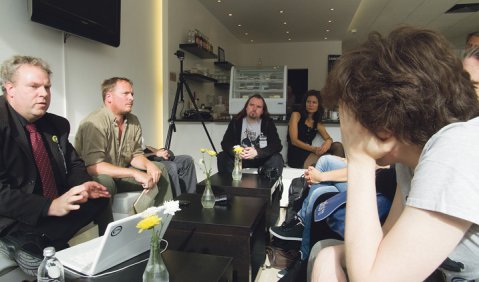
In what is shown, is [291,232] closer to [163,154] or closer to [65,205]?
[65,205]

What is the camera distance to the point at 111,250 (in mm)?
972

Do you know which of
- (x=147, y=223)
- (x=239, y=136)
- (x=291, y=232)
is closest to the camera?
(x=147, y=223)

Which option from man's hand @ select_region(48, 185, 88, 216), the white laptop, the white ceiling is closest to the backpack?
the white laptop

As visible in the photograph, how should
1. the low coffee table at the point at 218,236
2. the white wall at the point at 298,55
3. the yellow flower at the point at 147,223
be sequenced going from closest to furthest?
the yellow flower at the point at 147,223 → the low coffee table at the point at 218,236 → the white wall at the point at 298,55

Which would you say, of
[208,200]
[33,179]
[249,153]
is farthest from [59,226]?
[249,153]

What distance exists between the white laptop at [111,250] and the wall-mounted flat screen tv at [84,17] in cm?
173

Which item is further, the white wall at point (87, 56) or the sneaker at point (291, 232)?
the white wall at point (87, 56)

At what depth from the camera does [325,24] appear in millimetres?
5832

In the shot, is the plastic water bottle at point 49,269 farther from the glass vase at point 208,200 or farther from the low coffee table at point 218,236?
the glass vase at point 208,200

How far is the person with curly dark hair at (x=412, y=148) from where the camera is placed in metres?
0.54

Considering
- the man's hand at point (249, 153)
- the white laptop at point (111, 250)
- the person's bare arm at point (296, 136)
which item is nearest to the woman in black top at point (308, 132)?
the person's bare arm at point (296, 136)

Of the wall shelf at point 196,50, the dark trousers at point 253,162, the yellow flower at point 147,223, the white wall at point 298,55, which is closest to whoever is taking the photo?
the yellow flower at point 147,223

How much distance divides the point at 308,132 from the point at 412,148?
2786mm

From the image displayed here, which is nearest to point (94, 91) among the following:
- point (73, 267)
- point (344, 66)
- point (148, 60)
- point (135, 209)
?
point (148, 60)
